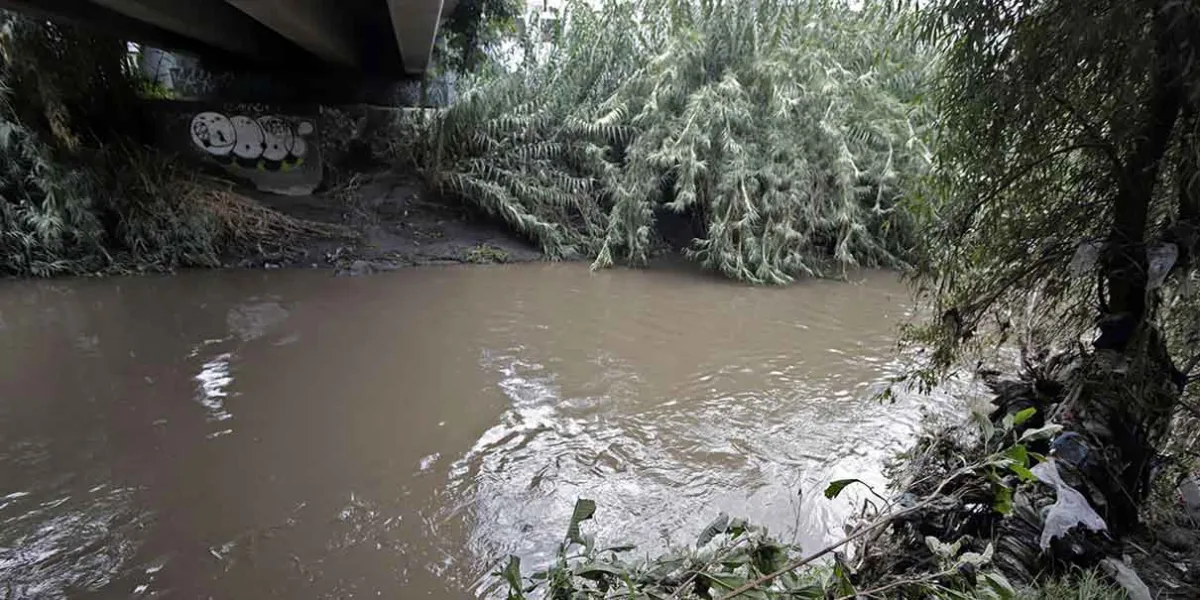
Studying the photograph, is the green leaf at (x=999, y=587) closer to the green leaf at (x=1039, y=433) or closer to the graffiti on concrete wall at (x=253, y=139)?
the green leaf at (x=1039, y=433)

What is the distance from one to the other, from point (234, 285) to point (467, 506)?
6629mm

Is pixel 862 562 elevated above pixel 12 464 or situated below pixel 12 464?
above

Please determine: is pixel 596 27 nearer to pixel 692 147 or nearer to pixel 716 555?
pixel 692 147

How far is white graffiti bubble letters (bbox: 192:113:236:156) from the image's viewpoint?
1141cm

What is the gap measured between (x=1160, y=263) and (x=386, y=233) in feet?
34.8

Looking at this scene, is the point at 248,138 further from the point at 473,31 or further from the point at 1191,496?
the point at 1191,496

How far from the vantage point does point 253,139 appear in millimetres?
11789

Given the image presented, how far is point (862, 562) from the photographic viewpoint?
2375 mm

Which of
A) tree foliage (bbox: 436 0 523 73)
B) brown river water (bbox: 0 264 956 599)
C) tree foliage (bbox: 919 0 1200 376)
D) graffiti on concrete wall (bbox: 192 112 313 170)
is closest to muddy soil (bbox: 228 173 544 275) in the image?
graffiti on concrete wall (bbox: 192 112 313 170)

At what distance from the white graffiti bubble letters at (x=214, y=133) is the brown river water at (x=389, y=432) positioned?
13.3 feet

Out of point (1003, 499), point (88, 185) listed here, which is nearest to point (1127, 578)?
point (1003, 499)

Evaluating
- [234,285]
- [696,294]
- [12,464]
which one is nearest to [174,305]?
[234,285]

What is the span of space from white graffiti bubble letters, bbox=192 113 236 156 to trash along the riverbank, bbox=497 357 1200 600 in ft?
38.9

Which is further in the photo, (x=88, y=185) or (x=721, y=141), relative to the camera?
(x=721, y=141)
